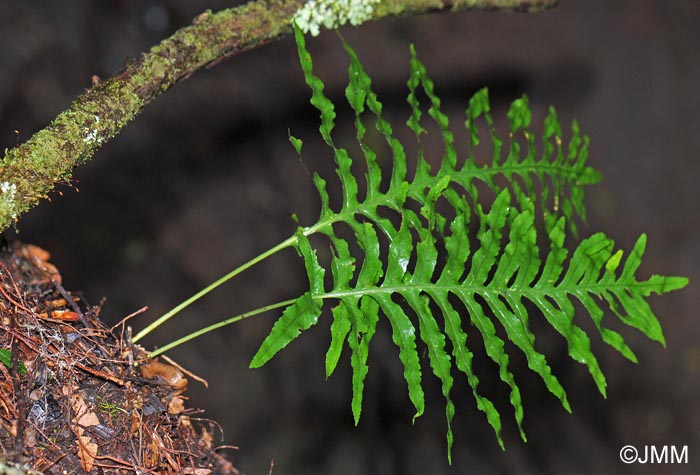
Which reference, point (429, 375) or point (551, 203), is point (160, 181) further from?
point (551, 203)

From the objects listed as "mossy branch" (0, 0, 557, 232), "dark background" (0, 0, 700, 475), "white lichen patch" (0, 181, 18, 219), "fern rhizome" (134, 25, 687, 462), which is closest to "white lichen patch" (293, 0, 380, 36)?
"mossy branch" (0, 0, 557, 232)

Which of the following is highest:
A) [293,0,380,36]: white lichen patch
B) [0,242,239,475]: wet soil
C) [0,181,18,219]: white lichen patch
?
[293,0,380,36]: white lichen patch

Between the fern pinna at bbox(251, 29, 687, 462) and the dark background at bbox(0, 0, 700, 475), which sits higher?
the dark background at bbox(0, 0, 700, 475)

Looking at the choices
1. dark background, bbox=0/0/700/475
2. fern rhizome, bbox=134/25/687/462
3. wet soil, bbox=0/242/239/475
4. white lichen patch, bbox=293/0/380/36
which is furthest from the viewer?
dark background, bbox=0/0/700/475

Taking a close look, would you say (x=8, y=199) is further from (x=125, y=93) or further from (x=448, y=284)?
(x=448, y=284)

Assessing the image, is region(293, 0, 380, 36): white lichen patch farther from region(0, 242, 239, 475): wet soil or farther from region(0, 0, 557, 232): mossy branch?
region(0, 242, 239, 475): wet soil

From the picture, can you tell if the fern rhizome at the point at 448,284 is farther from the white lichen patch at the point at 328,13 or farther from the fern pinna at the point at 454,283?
the white lichen patch at the point at 328,13

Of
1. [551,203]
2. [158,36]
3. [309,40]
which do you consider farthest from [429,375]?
[158,36]

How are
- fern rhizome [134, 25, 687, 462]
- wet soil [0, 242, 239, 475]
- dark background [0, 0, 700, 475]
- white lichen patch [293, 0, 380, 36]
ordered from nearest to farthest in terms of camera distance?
1. wet soil [0, 242, 239, 475]
2. fern rhizome [134, 25, 687, 462]
3. white lichen patch [293, 0, 380, 36]
4. dark background [0, 0, 700, 475]
